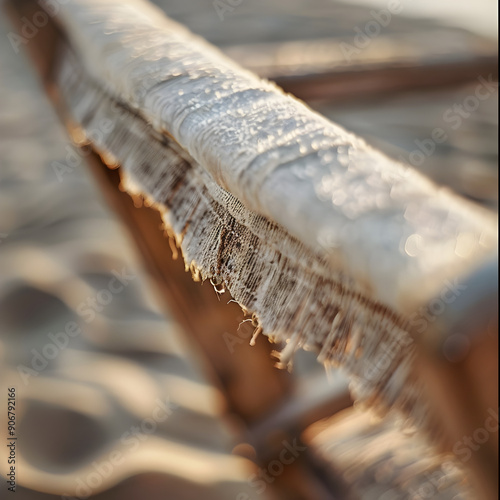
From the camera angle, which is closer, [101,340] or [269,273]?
[269,273]

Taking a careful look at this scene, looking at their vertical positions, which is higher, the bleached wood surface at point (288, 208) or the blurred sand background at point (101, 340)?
the bleached wood surface at point (288, 208)

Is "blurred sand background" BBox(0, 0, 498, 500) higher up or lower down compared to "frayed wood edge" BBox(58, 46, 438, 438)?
lower down

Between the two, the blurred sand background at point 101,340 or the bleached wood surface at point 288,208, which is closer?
the bleached wood surface at point 288,208

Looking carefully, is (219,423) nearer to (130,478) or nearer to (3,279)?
(130,478)

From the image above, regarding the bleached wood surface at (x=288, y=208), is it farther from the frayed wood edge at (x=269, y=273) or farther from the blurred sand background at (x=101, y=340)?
the blurred sand background at (x=101, y=340)

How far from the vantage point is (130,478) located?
1.07 meters

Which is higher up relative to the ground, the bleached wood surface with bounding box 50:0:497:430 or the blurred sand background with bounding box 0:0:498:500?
the bleached wood surface with bounding box 50:0:497:430

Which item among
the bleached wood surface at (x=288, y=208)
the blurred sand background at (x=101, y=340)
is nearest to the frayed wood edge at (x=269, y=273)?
the bleached wood surface at (x=288, y=208)

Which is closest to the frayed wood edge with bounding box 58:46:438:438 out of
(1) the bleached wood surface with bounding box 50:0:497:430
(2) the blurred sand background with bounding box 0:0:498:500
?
(1) the bleached wood surface with bounding box 50:0:497:430

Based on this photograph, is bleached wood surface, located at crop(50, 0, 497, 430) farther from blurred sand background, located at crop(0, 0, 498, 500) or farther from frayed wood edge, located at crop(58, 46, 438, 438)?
blurred sand background, located at crop(0, 0, 498, 500)

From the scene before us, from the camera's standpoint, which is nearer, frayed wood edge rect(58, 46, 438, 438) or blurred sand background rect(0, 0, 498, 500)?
frayed wood edge rect(58, 46, 438, 438)

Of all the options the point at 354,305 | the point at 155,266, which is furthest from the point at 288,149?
the point at 155,266

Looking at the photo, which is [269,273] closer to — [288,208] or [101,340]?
[288,208]

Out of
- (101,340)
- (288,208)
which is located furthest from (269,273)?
(101,340)
